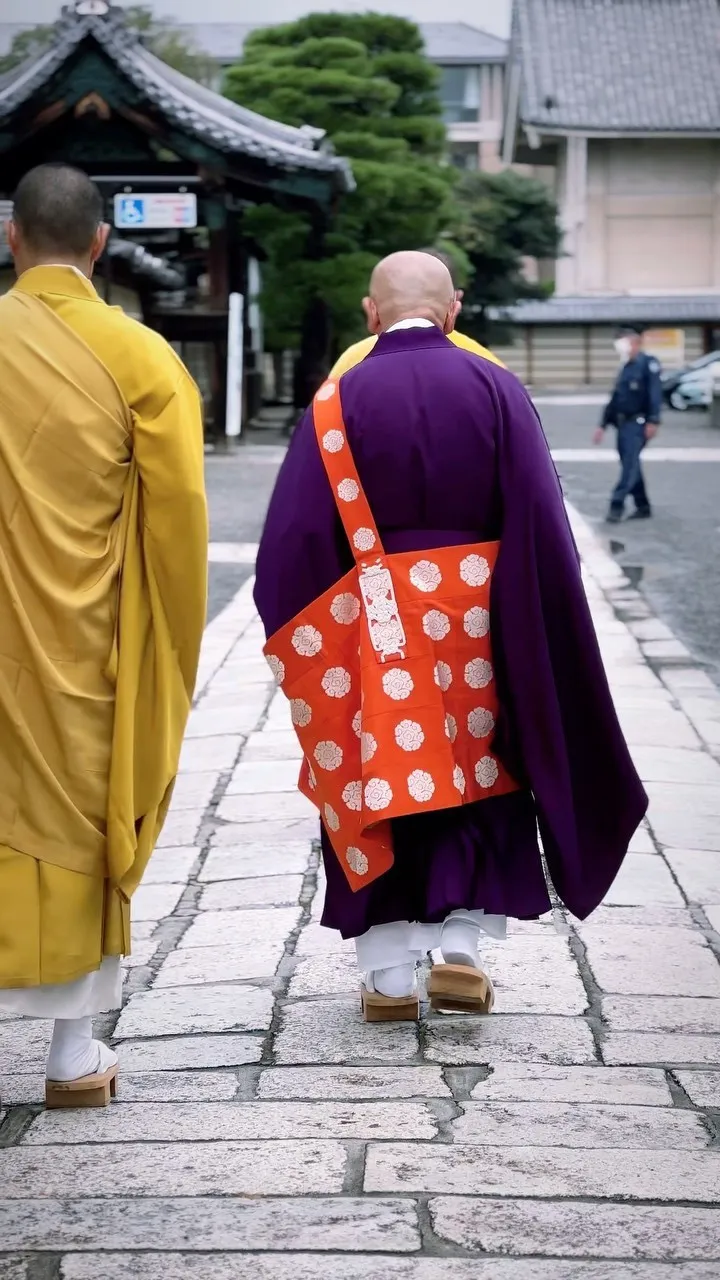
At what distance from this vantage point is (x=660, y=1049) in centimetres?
331

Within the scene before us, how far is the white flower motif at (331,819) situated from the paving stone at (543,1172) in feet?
2.75

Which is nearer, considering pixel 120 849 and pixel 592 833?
pixel 120 849

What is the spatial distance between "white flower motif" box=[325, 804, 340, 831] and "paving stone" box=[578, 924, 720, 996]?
2.34 ft

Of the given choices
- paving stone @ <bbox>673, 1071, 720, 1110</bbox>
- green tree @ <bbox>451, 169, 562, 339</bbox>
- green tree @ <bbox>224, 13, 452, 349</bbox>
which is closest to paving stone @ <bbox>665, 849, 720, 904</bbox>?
paving stone @ <bbox>673, 1071, 720, 1110</bbox>

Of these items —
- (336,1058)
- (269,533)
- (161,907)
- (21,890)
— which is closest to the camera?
(21,890)

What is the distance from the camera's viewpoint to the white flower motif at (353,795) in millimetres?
3482

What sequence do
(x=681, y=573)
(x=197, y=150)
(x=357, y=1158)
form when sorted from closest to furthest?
1. (x=357, y=1158)
2. (x=681, y=573)
3. (x=197, y=150)

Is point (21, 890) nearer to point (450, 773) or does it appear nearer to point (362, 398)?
point (450, 773)

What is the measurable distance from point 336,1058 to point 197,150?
59.4 ft

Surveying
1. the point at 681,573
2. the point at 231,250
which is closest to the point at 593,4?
the point at 231,250

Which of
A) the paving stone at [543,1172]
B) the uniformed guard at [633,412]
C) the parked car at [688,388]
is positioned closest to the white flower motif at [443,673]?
Answer: the paving stone at [543,1172]

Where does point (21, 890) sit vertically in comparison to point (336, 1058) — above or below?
above

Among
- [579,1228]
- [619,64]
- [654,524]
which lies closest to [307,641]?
[579,1228]

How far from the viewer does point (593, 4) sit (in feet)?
148
